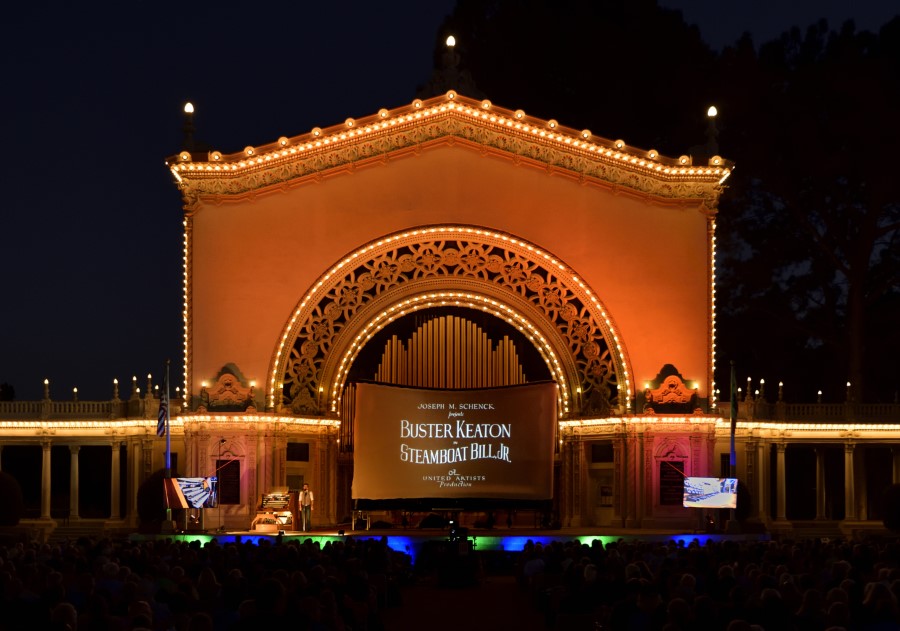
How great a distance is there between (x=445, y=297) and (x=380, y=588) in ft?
58.4

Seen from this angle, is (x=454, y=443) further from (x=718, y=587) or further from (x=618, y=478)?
(x=718, y=587)

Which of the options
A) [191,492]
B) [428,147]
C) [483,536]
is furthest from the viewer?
[428,147]

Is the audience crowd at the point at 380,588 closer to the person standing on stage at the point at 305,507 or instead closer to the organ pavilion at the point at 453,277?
the person standing on stage at the point at 305,507

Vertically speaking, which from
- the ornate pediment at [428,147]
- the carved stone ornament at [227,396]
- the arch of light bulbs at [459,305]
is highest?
the ornate pediment at [428,147]

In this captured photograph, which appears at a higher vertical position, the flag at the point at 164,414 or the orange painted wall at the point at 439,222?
the orange painted wall at the point at 439,222

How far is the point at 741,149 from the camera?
5312cm

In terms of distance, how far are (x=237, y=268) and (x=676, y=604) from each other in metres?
28.5

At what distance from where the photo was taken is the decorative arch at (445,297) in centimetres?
4066

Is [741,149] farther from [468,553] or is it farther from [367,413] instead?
[468,553]

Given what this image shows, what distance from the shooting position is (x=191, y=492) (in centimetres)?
3641

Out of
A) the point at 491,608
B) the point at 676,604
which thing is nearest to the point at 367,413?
the point at 491,608

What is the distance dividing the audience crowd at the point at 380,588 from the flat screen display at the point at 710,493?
954cm

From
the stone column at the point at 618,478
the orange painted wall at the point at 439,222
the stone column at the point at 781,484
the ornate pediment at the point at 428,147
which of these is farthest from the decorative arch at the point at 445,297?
the stone column at the point at 781,484

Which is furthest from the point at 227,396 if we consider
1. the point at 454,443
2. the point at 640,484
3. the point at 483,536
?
the point at 640,484
